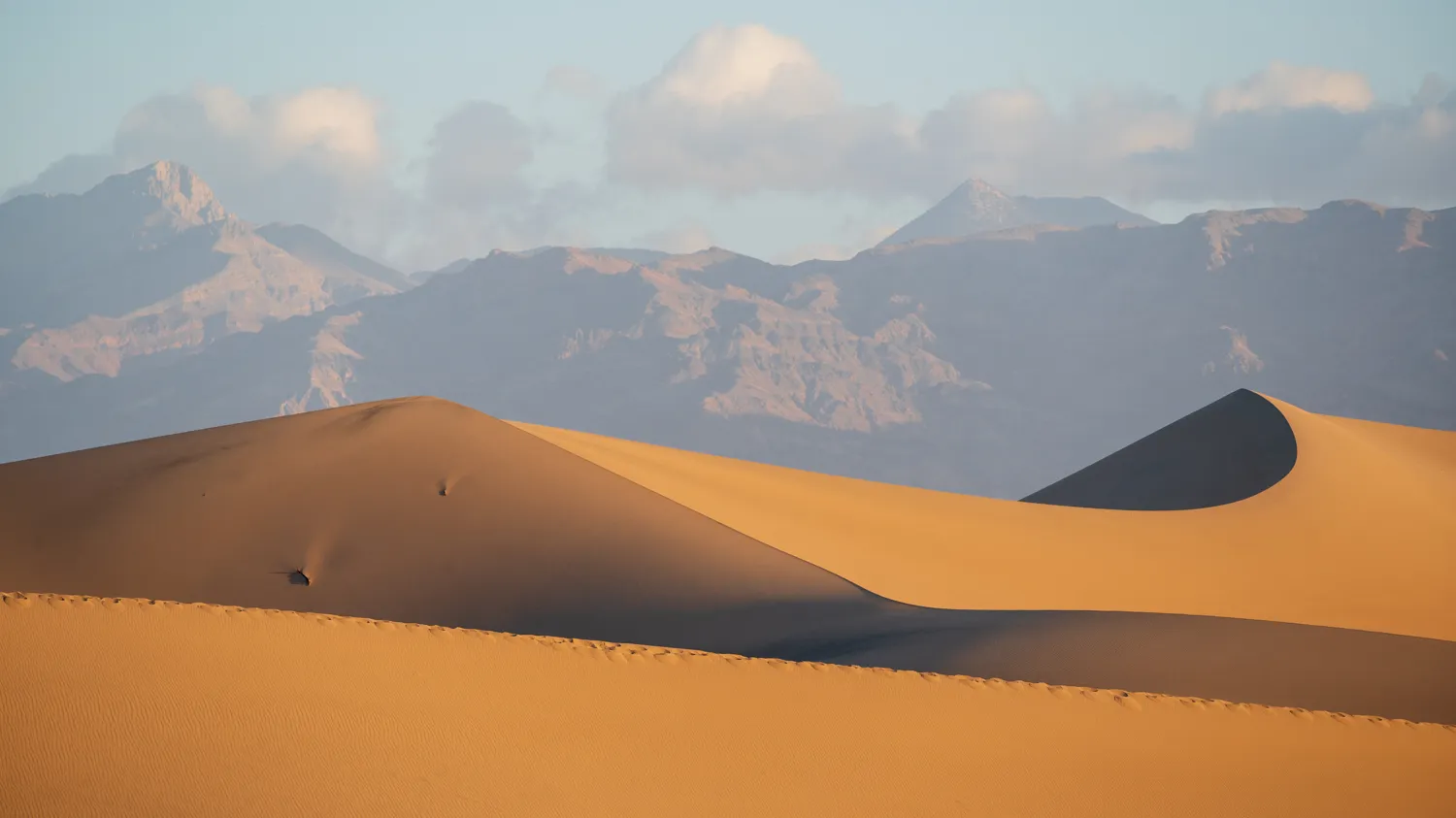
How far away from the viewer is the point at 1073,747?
7.74 m

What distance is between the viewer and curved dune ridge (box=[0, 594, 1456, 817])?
611cm

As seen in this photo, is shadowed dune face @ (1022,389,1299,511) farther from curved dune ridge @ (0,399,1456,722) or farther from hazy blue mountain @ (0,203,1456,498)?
hazy blue mountain @ (0,203,1456,498)

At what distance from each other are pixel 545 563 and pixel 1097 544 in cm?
907

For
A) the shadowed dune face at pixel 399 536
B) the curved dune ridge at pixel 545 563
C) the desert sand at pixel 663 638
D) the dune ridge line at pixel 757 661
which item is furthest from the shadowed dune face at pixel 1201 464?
the dune ridge line at pixel 757 661

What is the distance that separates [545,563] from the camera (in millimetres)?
15625

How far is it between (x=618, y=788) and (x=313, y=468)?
12.2 m

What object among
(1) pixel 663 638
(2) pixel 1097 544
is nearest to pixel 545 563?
(1) pixel 663 638

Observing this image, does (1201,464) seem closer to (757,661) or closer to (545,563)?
(545,563)

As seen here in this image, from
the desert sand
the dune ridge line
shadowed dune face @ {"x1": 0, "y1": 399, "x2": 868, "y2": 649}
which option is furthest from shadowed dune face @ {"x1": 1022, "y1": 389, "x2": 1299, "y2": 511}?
the dune ridge line

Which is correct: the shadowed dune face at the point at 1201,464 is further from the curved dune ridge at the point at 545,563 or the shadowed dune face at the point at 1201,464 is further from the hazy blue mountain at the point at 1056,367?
the hazy blue mountain at the point at 1056,367

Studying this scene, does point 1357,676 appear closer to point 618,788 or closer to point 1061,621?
point 1061,621

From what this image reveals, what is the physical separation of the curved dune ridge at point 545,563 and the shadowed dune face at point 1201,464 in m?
10.8

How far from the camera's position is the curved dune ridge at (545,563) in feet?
36.6

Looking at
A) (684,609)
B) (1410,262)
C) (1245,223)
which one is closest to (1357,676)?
(684,609)
